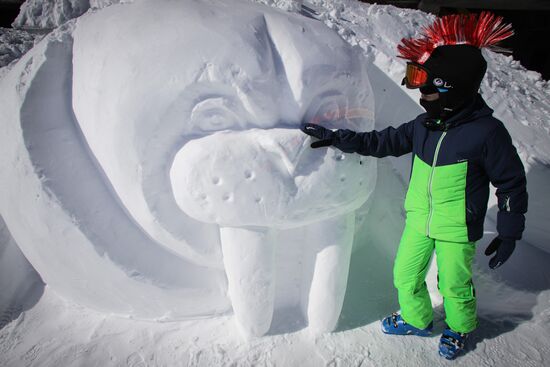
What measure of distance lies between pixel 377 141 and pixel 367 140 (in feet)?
0.17

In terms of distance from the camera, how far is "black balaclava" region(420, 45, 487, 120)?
0.95 m

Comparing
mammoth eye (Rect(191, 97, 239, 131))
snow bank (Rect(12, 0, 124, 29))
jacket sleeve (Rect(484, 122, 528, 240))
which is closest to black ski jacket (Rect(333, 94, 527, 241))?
jacket sleeve (Rect(484, 122, 528, 240))

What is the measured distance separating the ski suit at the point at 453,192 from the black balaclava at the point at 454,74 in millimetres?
56

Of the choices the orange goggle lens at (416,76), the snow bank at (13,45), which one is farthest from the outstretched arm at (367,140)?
the snow bank at (13,45)

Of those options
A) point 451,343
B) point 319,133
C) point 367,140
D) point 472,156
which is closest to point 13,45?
point 319,133

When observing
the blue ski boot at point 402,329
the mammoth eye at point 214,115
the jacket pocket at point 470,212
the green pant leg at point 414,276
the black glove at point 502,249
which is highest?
the mammoth eye at point 214,115

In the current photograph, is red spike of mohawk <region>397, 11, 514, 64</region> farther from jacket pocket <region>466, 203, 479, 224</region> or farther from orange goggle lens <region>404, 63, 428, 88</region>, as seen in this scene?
jacket pocket <region>466, 203, 479, 224</region>

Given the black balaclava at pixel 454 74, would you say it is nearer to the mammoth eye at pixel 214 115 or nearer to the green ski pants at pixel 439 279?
the green ski pants at pixel 439 279

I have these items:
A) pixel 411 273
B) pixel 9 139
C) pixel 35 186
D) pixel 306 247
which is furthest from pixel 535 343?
pixel 9 139

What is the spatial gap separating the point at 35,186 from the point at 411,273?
48.2 inches

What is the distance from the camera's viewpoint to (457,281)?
1157 millimetres

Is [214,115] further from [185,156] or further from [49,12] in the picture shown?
[49,12]

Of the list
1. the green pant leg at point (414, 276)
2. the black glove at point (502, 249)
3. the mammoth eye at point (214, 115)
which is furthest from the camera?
the green pant leg at point (414, 276)

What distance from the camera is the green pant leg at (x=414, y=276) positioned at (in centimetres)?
120
